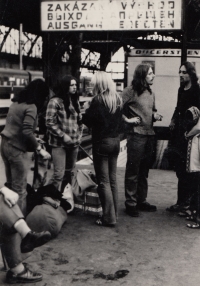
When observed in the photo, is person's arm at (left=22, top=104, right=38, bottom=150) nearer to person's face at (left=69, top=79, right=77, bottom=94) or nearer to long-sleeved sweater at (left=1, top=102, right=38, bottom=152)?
long-sleeved sweater at (left=1, top=102, right=38, bottom=152)

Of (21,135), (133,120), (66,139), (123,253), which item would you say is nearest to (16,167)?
(21,135)

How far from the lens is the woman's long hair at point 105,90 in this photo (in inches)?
193

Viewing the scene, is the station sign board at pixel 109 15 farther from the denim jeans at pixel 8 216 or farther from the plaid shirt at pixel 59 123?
the denim jeans at pixel 8 216

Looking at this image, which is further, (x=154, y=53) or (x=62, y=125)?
(x=154, y=53)

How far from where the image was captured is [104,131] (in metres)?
5.01

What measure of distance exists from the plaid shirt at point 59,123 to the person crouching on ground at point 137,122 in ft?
2.09

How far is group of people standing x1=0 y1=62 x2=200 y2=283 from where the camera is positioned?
4586 millimetres

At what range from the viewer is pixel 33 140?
4566mm

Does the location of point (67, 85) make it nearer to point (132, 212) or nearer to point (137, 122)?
point (137, 122)

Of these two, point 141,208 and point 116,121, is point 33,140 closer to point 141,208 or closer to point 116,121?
point 116,121

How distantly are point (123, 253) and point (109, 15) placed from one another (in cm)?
354

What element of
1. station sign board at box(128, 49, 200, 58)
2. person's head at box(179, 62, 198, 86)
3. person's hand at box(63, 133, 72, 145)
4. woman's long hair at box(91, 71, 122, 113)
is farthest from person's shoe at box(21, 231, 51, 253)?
station sign board at box(128, 49, 200, 58)

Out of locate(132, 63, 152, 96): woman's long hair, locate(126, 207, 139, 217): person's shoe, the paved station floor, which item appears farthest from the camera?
locate(126, 207, 139, 217): person's shoe

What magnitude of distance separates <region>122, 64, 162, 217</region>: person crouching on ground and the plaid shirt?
0.64 metres
